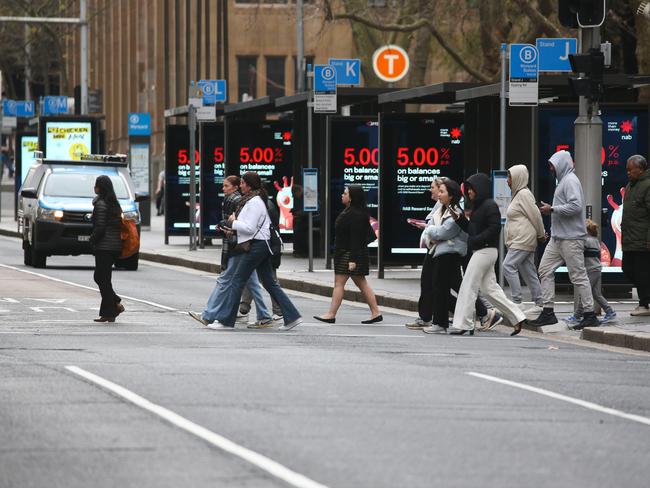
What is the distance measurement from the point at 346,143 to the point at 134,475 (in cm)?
2043

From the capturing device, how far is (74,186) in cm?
3089

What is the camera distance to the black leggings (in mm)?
18188

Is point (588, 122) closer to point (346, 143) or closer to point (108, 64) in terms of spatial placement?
point (346, 143)

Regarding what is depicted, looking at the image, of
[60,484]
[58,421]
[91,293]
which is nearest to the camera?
[60,484]

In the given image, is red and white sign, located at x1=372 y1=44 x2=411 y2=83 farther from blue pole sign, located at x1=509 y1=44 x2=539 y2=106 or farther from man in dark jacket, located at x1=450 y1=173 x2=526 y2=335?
man in dark jacket, located at x1=450 y1=173 x2=526 y2=335

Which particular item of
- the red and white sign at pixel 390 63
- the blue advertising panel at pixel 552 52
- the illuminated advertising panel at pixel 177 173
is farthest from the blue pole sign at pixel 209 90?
the blue advertising panel at pixel 552 52

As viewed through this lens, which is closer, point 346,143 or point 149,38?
point 346,143

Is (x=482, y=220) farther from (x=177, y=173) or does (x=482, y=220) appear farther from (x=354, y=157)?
(x=177, y=173)

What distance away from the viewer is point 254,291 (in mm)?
18188

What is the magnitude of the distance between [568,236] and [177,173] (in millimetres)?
20238

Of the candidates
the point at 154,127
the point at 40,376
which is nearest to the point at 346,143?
the point at 40,376

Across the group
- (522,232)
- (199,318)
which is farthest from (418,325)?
(199,318)

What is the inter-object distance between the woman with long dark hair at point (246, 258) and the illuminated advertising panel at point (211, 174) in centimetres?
1769

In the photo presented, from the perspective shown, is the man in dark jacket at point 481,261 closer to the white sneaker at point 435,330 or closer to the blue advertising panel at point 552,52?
the white sneaker at point 435,330
